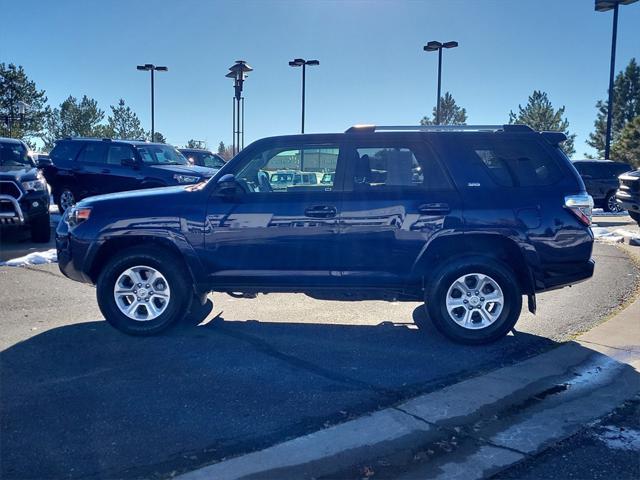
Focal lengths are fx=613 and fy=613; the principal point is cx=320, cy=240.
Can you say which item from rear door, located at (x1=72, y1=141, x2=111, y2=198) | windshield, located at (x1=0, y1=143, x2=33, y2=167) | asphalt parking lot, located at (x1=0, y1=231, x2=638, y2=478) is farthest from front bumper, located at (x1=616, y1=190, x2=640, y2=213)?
windshield, located at (x1=0, y1=143, x2=33, y2=167)

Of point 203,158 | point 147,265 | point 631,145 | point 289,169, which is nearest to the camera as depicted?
point 147,265

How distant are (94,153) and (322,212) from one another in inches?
434

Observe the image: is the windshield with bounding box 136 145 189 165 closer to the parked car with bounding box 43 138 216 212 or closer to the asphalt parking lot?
the parked car with bounding box 43 138 216 212

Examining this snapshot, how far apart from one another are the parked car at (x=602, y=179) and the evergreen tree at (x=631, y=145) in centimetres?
2490

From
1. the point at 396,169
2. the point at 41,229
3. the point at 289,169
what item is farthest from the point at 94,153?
the point at 396,169

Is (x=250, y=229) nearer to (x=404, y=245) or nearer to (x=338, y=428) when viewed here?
(x=404, y=245)

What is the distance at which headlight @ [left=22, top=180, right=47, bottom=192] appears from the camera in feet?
34.3

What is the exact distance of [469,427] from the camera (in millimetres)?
3883

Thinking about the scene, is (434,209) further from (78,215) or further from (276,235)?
(78,215)

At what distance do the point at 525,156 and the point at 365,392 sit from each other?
278 centimetres

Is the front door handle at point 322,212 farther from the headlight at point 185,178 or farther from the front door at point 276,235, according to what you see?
the headlight at point 185,178

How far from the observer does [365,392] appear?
439cm

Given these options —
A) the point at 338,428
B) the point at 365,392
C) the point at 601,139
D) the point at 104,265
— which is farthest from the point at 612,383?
the point at 601,139

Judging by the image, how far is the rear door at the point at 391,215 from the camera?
18.0ft
